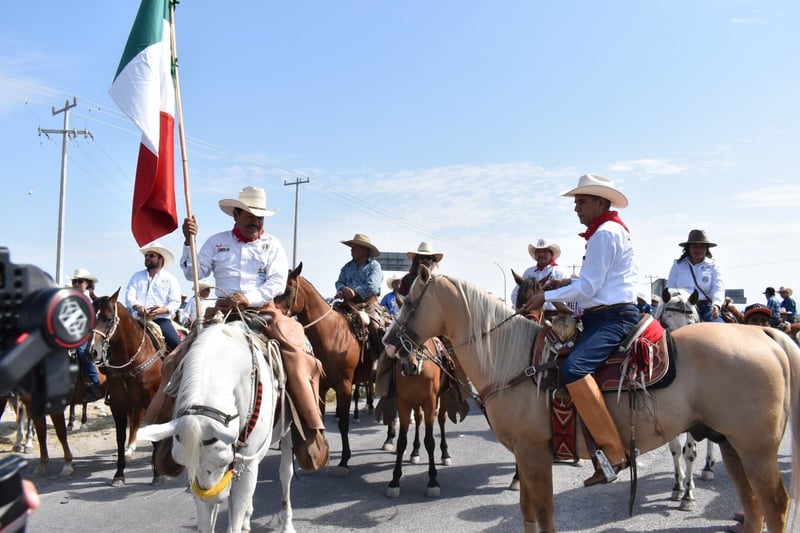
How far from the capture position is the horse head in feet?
22.1

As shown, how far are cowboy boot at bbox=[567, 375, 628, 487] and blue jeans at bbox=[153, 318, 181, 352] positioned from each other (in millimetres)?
6729

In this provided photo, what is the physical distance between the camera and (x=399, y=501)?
6.38 meters

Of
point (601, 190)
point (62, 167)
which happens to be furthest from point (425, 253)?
point (62, 167)

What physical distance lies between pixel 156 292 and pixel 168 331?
2.15ft

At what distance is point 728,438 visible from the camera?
4156mm

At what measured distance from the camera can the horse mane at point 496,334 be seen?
4445 mm

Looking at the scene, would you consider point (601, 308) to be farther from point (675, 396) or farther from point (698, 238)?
point (698, 238)

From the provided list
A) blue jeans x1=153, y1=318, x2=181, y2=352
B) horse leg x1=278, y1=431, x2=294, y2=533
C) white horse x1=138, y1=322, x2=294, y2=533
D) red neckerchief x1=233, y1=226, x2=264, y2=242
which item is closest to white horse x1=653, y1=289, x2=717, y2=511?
horse leg x1=278, y1=431, x2=294, y2=533

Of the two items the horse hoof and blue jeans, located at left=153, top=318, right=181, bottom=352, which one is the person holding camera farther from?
the horse hoof

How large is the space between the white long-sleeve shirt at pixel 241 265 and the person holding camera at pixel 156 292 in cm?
333

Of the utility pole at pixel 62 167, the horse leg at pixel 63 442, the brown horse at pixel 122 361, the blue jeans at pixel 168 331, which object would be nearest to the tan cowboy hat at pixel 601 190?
the brown horse at pixel 122 361

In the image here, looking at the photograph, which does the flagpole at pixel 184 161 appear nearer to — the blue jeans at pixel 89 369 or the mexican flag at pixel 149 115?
the mexican flag at pixel 149 115

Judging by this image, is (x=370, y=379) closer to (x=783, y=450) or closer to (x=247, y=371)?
(x=247, y=371)

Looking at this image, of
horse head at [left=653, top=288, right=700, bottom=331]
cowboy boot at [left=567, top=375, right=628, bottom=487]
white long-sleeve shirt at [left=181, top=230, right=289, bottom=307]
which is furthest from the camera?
horse head at [left=653, top=288, right=700, bottom=331]
